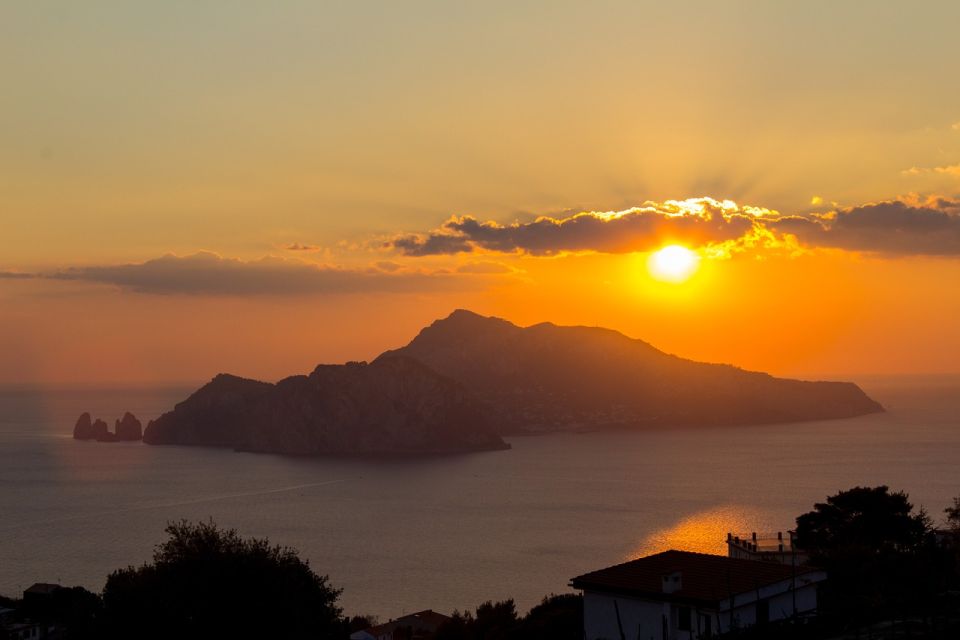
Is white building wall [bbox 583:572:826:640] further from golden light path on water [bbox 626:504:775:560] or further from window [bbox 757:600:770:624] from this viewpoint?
golden light path on water [bbox 626:504:775:560]

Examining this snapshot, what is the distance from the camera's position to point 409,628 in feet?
192

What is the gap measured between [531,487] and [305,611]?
130 m

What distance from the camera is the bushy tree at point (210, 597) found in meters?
30.6

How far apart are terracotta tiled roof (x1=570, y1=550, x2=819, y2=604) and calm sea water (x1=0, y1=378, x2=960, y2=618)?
49.4 m

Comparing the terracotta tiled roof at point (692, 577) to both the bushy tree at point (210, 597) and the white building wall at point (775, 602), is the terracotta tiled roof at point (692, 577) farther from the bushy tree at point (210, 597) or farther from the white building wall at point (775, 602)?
the bushy tree at point (210, 597)

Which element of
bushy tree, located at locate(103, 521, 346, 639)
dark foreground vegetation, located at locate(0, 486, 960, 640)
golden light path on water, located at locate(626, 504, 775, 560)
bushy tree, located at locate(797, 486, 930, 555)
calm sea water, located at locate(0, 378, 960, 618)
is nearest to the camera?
dark foreground vegetation, located at locate(0, 486, 960, 640)

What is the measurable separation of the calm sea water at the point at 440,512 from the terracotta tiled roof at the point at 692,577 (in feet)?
162

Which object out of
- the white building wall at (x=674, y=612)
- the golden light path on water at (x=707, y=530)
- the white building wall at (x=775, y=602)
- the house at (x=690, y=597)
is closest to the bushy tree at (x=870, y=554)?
the white building wall at (x=775, y=602)

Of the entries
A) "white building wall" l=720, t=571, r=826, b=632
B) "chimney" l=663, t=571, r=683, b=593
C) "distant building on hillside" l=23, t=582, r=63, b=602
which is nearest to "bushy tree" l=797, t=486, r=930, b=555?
"white building wall" l=720, t=571, r=826, b=632

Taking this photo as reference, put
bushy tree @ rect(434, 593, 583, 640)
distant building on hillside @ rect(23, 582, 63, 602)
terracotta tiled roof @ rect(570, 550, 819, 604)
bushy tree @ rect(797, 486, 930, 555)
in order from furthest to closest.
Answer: distant building on hillside @ rect(23, 582, 63, 602), bushy tree @ rect(797, 486, 930, 555), bushy tree @ rect(434, 593, 583, 640), terracotta tiled roof @ rect(570, 550, 819, 604)

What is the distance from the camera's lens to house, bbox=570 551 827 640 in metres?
26.8

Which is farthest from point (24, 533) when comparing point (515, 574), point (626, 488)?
point (626, 488)

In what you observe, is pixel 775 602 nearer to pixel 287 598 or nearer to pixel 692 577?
pixel 692 577

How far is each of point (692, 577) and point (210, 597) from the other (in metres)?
14.6
